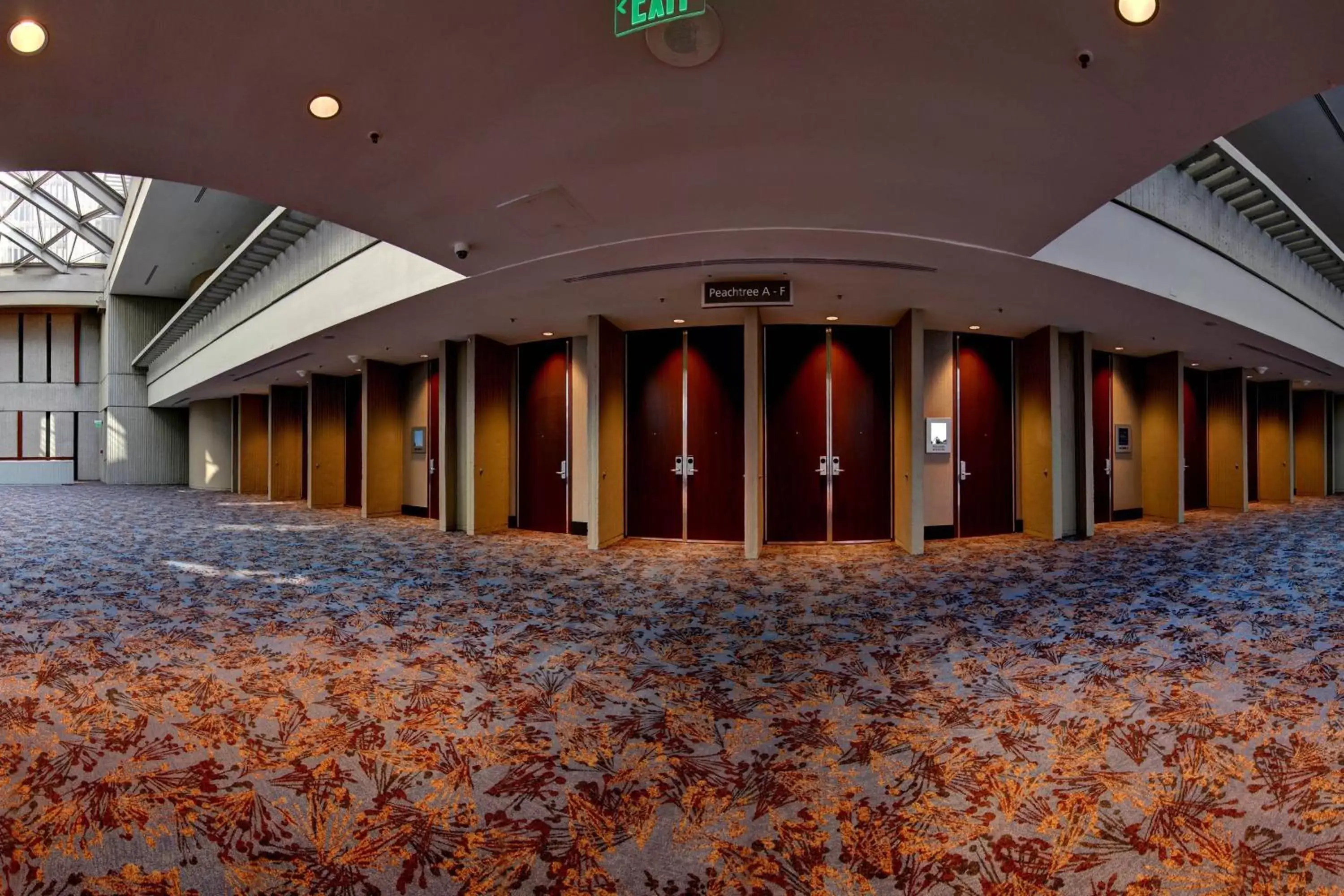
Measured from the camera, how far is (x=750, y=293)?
747 centimetres

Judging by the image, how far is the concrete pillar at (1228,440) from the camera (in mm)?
14344

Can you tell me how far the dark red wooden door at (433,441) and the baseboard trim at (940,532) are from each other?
9243 millimetres

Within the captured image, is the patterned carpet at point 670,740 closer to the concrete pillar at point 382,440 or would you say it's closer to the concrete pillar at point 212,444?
the concrete pillar at point 382,440

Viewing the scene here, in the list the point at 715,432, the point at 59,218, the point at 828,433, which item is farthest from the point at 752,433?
the point at 59,218

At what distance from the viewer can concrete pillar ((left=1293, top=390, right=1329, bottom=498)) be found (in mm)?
18422

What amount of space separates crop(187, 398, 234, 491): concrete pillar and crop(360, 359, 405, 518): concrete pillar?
40.5 feet

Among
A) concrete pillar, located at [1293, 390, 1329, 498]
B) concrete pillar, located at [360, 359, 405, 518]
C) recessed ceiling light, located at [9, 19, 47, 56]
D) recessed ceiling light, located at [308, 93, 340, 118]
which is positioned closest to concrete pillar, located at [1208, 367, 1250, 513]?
concrete pillar, located at [1293, 390, 1329, 498]

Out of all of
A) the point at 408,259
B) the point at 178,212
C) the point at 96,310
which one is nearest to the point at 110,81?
the point at 408,259

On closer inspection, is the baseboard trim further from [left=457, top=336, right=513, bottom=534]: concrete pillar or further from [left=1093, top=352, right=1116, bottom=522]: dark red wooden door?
[left=457, top=336, right=513, bottom=534]: concrete pillar

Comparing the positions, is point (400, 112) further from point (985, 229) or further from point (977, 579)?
point (977, 579)

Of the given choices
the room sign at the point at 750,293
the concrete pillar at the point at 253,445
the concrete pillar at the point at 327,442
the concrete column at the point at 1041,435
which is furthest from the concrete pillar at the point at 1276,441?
the concrete pillar at the point at 253,445

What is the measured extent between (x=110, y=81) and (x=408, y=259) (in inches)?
181

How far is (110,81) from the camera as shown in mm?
3221

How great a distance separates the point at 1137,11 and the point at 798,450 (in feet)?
24.7
